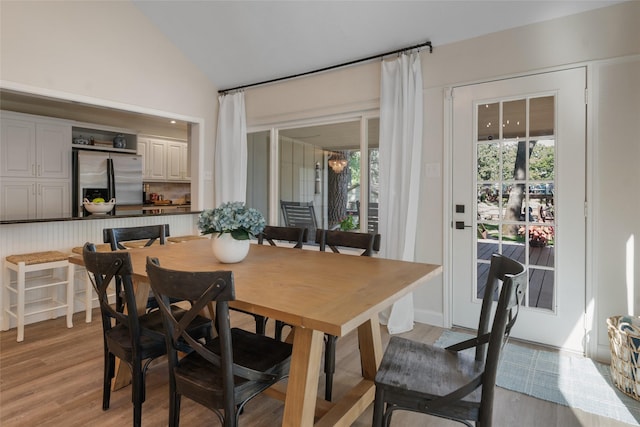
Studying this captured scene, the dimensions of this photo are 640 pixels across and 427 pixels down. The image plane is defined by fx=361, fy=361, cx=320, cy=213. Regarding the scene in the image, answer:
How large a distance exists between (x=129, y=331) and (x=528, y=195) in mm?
3006

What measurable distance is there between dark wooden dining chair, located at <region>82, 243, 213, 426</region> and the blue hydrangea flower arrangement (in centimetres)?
45

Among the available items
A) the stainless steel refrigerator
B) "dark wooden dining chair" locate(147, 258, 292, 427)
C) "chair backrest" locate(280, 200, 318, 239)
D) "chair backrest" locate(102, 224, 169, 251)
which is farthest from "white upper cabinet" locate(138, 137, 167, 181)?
"dark wooden dining chair" locate(147, 258, 292, 427)

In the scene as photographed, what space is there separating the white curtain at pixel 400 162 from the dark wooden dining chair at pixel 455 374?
165 centimetres

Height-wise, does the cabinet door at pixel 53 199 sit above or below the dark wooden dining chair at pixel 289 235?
above

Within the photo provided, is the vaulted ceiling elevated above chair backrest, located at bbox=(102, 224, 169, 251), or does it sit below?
above

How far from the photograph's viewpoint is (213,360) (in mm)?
1366

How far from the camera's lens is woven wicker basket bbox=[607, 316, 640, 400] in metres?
2.12

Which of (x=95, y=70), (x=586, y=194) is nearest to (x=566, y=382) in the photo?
(x=586, y=194)

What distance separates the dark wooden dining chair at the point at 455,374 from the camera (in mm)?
1258

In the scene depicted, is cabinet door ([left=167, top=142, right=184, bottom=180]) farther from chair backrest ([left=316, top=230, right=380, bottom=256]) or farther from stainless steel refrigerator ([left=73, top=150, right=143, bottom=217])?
chair backrest ([left=316, top=230, right=380, bottom=256])

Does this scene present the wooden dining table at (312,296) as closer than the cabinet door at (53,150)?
Yes

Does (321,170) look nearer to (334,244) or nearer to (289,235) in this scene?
(289,235)

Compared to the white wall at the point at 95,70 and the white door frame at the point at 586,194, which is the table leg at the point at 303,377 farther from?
the white wall at the point at 95,70

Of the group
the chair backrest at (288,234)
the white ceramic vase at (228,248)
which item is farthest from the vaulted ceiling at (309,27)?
the white ceramic vase at (228,248)
